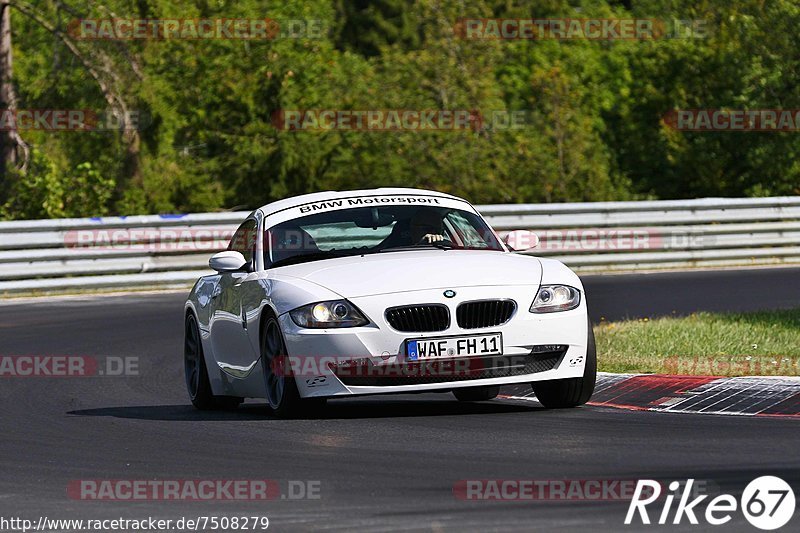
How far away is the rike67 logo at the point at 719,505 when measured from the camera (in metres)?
6.31

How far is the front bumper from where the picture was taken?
31.7 feet

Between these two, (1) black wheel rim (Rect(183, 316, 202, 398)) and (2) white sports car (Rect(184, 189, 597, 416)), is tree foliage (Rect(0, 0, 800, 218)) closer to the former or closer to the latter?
(1) black wheel rim (Rect(183, 316, 202, 398))

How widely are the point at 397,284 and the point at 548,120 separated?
78.9 ft

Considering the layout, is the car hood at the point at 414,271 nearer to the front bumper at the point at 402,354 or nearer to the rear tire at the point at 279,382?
the front bumper at the point at 402,354

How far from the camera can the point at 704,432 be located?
880 cm

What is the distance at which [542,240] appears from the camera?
84.4 feet

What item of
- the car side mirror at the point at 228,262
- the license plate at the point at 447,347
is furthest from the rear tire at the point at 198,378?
the license plate at the point at 447,347

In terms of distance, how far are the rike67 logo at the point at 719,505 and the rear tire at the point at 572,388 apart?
10.0 ft

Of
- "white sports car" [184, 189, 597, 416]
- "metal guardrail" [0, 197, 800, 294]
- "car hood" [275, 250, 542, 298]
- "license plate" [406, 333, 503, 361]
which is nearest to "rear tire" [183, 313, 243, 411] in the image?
"white sports car" [184, 189, 597, 416]

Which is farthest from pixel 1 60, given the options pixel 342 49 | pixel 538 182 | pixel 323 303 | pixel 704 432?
pixel 342 49

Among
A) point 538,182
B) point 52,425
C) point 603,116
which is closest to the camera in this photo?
point 52,425

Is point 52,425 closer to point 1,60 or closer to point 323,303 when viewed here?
point 323,303

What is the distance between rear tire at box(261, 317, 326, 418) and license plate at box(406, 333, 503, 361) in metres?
0.72

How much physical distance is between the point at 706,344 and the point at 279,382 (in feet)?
14.9
